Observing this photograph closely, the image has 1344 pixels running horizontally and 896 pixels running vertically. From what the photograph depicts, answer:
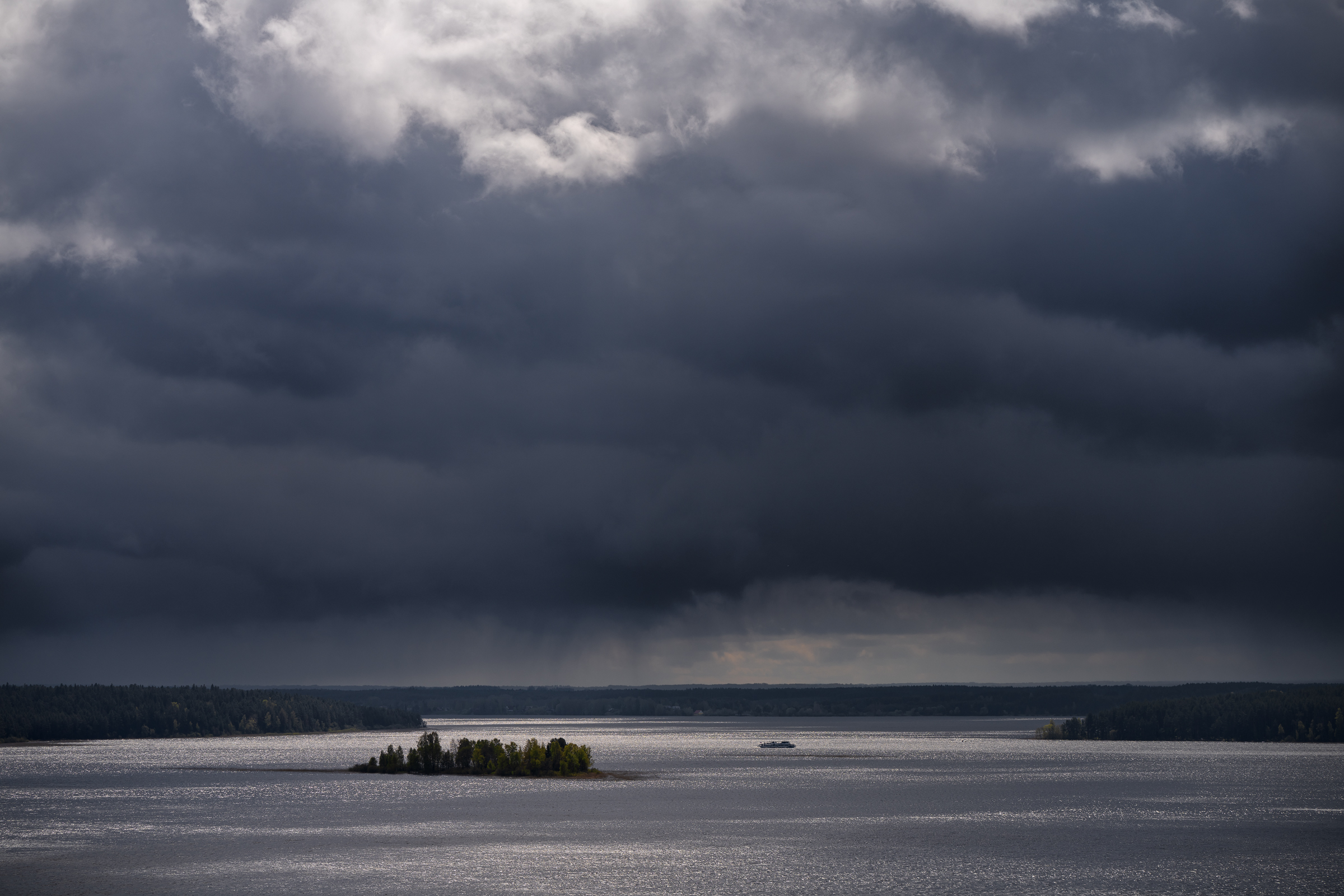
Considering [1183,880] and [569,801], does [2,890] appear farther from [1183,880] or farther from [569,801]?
[569,801]

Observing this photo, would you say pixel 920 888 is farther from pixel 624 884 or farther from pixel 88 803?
pixel 88 803

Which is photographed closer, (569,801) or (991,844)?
(991,844)

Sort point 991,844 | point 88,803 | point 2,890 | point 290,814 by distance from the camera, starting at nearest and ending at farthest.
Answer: point 2,890
point 991,844
point 290,814
point 88,803

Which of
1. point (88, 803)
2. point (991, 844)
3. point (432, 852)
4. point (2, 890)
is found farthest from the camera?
point (88, 803)

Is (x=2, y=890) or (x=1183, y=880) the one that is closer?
(x=2, y=890)

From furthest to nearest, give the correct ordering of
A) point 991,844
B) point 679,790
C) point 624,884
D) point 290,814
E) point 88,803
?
point 679,790
point 88,803
point 290,814
point 991,844
point 624,884

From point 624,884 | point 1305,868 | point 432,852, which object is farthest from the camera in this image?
point 432,852

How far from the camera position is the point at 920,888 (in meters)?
95.1

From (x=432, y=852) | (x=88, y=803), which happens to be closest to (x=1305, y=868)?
(x=432, y=852)

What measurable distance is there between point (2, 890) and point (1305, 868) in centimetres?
9396

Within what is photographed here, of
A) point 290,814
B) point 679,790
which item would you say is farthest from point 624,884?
point 679,790

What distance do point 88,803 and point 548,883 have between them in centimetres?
10458

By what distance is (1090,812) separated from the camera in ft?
524

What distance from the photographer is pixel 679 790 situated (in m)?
200
